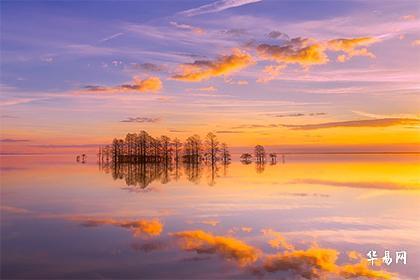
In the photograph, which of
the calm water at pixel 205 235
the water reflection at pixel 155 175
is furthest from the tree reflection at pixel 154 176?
the calm water at pixel 205 235

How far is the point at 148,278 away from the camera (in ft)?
29.3

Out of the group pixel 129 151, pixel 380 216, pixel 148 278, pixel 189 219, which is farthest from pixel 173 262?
pixel 129 151

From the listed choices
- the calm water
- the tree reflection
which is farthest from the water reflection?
the calm water

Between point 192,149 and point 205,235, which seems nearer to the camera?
point 205,235

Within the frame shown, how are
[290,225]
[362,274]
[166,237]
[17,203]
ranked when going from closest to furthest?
[362,274], [166,237], [290,225], [17,203]

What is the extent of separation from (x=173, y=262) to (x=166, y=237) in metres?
2.56

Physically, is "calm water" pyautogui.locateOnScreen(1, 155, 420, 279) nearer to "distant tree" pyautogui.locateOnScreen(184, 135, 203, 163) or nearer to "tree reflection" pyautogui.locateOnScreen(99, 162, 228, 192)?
"tree reflection" pyautogui.locateOnScreen(99, 162, 228, 192)

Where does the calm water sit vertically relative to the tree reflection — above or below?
below

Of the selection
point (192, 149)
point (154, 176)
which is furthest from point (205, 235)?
point (192, 149)

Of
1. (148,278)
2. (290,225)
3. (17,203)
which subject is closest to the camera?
(148,278)

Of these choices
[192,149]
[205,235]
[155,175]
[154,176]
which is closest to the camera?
[205,235]

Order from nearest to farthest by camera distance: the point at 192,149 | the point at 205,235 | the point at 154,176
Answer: the point at 205,235, the point at 154,176, the point at 192,149

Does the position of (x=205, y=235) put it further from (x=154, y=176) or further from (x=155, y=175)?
(x=155, y=175)

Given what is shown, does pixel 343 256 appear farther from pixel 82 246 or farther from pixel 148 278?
pixel 82 246
